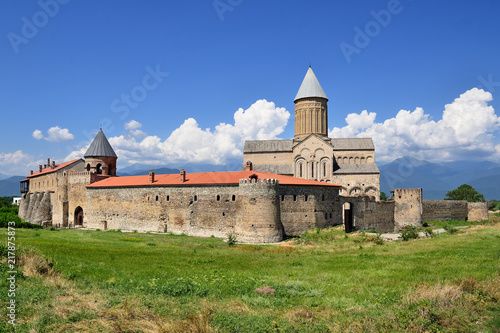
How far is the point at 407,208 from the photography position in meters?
43.2

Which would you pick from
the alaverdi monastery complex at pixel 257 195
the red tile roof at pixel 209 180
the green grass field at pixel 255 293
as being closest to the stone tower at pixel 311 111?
the alaverdi monastery complex at pixel 257 195

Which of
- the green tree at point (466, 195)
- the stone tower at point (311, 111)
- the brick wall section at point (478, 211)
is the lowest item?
the brick wall section at point (478, 211)

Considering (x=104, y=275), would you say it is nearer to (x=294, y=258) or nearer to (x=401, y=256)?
(x=294, y=258)

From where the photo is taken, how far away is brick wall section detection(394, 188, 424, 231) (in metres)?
42.8

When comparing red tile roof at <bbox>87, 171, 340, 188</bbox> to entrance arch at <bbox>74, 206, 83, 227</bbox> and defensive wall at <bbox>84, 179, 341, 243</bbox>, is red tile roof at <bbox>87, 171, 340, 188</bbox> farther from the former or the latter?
entrance arch at <bbox>74, 206, 83, 227</bbox>

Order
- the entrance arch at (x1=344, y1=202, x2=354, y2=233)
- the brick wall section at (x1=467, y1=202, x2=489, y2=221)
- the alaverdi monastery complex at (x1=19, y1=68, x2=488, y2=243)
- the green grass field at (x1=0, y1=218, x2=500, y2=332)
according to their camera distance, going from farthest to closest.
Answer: the brick wall section at (x1=467, y1=202, x2=489, y2=221)
the entrance arch at (x1=344, y1=202, x2=354, y2=233)
the alaverdi monastery complex at (x1=19, y1=68, x2=488, y2=243)
the green grass field at (x1=0, y1=218, x2=500, y2=332)

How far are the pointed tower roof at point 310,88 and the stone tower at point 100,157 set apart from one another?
91.8ft

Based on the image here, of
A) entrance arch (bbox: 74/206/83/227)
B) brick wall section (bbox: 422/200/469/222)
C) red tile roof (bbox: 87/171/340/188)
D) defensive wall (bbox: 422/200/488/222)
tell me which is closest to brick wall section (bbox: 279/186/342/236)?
red tile roof (bbox: 87/171/340/188)

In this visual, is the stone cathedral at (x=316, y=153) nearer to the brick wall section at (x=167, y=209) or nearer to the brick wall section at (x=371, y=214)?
the brick wall section at (x=371, y=214)

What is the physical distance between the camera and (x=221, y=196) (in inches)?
1283

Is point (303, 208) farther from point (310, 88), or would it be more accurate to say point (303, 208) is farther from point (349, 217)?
point (310, 88)

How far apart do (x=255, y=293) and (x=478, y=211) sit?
47.7 m

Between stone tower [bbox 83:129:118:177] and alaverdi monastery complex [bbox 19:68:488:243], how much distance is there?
12 cm

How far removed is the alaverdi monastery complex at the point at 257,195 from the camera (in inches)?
1235
